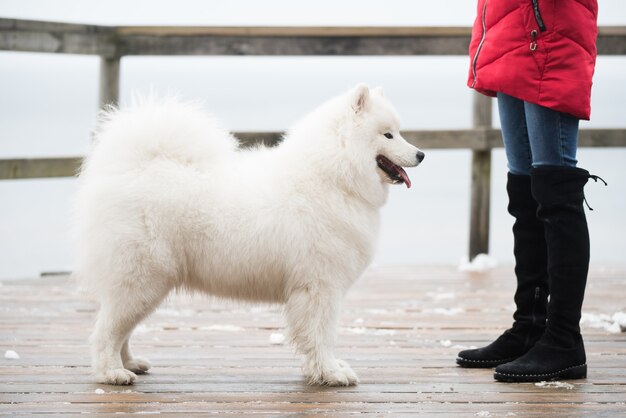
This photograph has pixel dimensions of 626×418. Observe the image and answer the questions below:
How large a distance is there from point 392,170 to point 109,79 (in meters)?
2.83

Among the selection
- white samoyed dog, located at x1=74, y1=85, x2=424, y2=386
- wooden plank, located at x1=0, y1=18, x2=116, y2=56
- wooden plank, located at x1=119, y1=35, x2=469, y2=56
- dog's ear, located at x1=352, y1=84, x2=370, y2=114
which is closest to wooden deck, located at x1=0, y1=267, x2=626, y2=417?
white samoyed dog, located at x1=74, y1=85, x2=424, y2=386

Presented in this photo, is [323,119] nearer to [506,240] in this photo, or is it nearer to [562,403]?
[562,403]

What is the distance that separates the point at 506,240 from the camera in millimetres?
9711

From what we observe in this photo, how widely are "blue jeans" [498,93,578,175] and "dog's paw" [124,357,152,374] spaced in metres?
1.48

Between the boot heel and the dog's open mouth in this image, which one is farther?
the dog's open mouth

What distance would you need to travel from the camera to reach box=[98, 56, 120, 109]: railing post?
217 inches

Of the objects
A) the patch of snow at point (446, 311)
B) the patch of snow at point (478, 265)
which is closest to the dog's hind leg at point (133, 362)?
the patch of snow at point (446, 311)

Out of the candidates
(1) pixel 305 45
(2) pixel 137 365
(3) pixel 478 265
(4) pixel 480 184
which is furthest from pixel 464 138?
(2) pixel 137 365

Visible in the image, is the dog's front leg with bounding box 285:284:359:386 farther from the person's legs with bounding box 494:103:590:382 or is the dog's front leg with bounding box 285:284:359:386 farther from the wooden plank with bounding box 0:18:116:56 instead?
the wooden plank with bounding box 0:18:116:56

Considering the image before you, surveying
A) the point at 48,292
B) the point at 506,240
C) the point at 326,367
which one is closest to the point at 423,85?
the point at 506,240

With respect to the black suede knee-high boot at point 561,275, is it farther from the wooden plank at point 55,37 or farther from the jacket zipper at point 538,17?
the wooden plank at point 55,37

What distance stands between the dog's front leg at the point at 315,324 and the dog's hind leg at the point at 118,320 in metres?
0.45

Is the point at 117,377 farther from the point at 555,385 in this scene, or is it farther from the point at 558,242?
the point at 558,242

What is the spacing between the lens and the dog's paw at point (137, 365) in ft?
10.4
